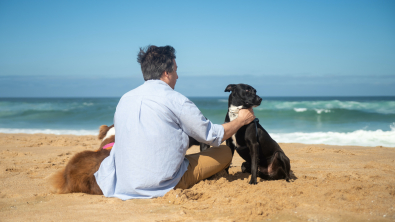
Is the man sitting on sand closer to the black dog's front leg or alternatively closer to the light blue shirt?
the light blue shirt

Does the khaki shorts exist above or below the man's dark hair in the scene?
below

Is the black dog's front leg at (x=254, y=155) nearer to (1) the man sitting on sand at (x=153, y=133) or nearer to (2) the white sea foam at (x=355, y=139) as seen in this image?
(1) the man sitting on sand at (x=153, y=133)

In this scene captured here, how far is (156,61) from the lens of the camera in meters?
2.69

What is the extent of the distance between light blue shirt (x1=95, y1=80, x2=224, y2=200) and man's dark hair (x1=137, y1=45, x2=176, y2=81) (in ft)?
0.42

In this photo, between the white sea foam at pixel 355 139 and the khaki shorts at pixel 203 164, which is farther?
the white sea foam at pixel 355 139

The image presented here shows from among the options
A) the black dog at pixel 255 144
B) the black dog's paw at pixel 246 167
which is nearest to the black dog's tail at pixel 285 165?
the black dog at pixel 255 144

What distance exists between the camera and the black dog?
3701 mm

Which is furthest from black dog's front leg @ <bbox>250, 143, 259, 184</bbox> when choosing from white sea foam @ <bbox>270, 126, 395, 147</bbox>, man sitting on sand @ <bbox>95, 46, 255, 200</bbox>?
white sea foam @ <bbox>270, 126, 395, 147</bbox>

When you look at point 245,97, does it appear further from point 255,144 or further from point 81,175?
point 81,175

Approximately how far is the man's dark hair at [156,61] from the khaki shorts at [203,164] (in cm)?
101

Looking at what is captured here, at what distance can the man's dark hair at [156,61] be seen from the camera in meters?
2.69

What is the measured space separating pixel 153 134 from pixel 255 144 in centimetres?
168

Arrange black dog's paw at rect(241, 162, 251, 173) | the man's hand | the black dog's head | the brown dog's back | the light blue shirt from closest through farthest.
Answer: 1. the light blue shirt
2. the brown dog's back
3. the man's hand
4. the black dog's head
5. black dog's paw at rect(241, 162, 251, 173)

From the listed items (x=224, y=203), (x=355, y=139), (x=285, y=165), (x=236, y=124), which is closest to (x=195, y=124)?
(x=236, y=124)
